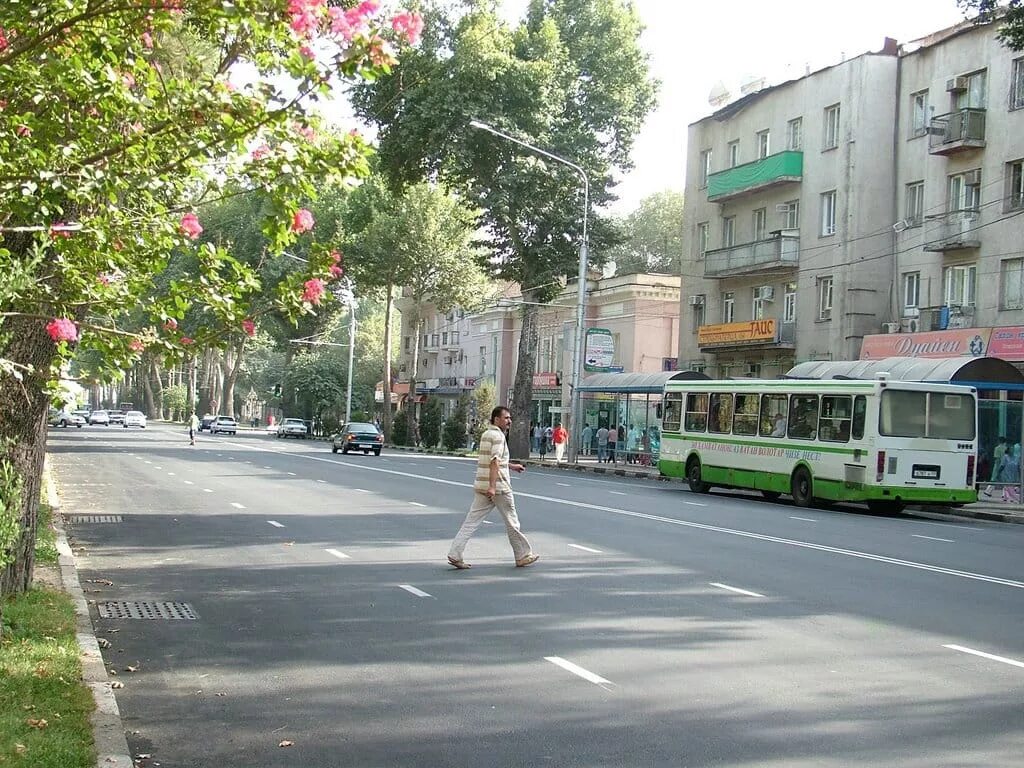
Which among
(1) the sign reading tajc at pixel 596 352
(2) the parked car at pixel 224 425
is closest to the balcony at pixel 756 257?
(1) the sign reading tajc at pixel 596 352

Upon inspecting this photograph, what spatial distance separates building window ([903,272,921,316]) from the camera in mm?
40513

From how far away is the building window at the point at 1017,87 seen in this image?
3644cm

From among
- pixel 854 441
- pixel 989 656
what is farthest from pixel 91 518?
pixel 854 441

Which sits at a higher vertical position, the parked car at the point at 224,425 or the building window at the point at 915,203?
the building window at the point at 915,203

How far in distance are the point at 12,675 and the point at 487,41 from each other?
138 feet

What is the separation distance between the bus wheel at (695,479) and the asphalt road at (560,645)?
12.8 m

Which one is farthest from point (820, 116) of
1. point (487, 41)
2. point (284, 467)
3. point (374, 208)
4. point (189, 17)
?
point (189, 17)

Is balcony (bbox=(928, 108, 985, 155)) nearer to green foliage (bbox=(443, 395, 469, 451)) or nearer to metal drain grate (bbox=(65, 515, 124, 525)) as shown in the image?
metal drain grate (bbox=(65, 515, 124, 525))

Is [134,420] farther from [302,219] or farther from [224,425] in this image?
[302,219]

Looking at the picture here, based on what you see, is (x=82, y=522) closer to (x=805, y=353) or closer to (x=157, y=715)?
(x=157, y=715)

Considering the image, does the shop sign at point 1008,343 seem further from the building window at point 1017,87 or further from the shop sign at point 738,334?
the shop sign at point 738,334

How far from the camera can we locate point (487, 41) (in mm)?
47125

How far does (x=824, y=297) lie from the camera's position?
44438 mm

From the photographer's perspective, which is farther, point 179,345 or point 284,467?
point 284,467
